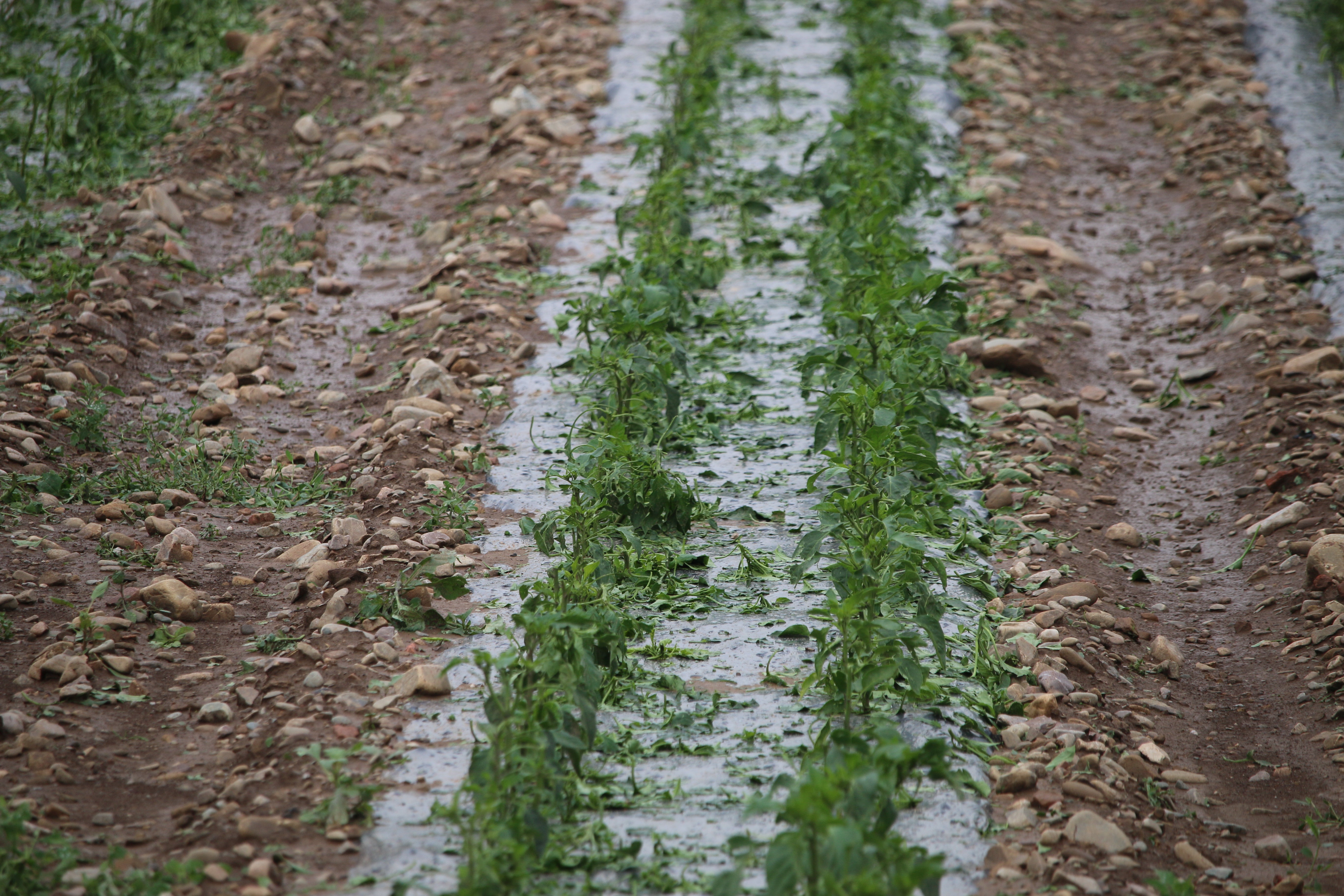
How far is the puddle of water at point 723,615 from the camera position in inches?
94.3

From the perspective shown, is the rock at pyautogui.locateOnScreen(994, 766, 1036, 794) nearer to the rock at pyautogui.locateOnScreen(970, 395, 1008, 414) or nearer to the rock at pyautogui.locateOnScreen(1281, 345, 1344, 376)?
the rock at pyautogui.locateOnScreen(970, 395, 1008, 414)

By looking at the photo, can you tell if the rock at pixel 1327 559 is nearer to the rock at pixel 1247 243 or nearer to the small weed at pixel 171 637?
the rock at pixel 1247 243

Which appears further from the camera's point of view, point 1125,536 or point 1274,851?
point 1125,536

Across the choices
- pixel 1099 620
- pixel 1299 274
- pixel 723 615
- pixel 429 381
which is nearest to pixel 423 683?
pixel 723 615

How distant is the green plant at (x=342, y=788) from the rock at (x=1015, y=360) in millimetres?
3040

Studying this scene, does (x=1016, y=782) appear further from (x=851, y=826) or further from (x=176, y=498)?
(x=176, y=498)

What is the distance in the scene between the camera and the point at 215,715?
107 inches

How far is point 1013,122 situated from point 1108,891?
532cm

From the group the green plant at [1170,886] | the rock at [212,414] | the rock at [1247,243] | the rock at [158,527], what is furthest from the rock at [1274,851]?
the rock at [212,414]

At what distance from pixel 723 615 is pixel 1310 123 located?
16.9ft

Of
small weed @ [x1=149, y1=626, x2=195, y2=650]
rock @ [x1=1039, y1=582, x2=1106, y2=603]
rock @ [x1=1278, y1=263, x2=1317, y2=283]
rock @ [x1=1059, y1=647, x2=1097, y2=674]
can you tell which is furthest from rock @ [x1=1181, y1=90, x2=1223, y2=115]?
small weed @ [x1=149, y1=626, x2=195, y2=650]

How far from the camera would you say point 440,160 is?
6145 millimetres

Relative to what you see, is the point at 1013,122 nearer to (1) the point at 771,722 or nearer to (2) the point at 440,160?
(2) the point at 440,160

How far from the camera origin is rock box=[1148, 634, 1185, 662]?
10.4ft
